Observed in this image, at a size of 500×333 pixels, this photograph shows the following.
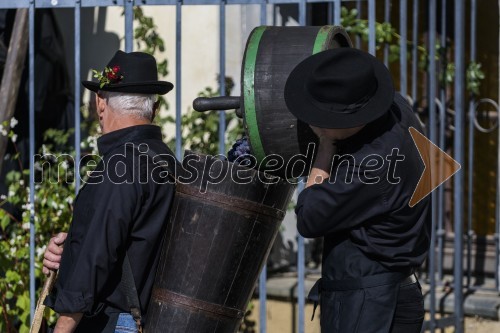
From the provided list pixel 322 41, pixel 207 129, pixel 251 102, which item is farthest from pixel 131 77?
pixel 207 129

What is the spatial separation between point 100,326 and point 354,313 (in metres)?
0.82

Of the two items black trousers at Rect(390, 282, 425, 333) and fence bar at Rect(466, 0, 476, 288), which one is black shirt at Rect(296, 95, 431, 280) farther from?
fence bar at Rect(466, 0, 476, 288)

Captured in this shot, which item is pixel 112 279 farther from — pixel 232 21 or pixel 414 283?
pixel 232 21

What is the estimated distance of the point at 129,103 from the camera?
3.23 m

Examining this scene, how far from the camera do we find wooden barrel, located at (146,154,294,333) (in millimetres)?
3061

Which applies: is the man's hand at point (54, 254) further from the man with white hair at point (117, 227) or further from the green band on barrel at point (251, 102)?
the green band on barrel at point (251, 102)

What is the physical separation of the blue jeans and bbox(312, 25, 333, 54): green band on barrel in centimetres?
105

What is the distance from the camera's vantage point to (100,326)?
306cm

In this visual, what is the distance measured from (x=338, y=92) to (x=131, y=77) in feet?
2.50

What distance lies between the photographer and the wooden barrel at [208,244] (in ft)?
10.0

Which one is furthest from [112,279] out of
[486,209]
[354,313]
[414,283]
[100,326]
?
[486,209]

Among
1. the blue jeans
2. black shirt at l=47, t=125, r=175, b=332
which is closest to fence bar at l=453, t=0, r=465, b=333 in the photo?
black shirt at l=47, t=125, r=175, b=332

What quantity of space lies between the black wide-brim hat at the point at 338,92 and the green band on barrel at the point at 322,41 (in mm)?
89

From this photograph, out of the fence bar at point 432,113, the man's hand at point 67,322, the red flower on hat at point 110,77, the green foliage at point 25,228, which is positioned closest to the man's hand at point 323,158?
the red flower on hat at point 110,77
